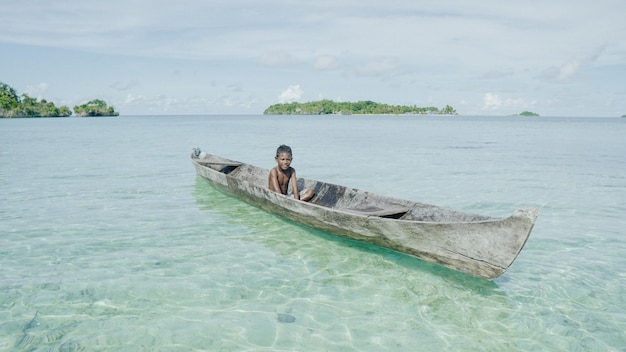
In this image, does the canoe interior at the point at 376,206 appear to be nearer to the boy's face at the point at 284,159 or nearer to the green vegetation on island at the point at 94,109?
the boy's face at the point at 284,159

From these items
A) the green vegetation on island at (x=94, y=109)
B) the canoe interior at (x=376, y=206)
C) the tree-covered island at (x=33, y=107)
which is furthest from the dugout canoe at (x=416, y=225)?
the green vegetation on island at (x=94, y=109)

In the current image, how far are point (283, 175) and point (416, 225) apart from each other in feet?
12.3

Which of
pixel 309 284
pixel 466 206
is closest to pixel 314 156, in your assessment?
pixel 466 206

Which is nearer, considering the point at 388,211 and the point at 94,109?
the point at 388,211

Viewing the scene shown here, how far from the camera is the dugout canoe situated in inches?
202

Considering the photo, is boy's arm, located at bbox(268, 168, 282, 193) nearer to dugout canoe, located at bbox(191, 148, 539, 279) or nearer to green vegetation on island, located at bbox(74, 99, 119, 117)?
dugout canoe, located at bbox(191, 148, 539, 279)

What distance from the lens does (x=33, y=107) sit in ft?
363

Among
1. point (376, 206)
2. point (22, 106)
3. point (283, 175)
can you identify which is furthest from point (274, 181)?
point (22, 106)

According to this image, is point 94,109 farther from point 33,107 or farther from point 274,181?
point 274,181

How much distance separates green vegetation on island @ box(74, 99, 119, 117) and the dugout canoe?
145 m

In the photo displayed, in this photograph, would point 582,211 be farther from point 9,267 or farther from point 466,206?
point 9,267

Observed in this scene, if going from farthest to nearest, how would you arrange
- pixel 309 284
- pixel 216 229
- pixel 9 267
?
pixel 216 229
pixel 9 267
pixel 309 284

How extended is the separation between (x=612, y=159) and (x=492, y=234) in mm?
21492

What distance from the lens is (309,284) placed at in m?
6.04
